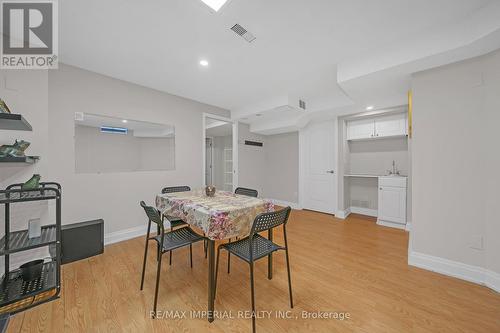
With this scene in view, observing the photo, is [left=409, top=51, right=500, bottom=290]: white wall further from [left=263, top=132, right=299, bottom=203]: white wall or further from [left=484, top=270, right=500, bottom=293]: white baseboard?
[left=263, top=132, right=299, bottom=203]: white wall

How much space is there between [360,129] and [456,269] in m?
2.92

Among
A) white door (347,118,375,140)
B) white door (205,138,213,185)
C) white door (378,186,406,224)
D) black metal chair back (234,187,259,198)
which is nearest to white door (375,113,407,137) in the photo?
white door (347,118,375,140)

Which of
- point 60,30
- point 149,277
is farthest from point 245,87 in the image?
point 149,277

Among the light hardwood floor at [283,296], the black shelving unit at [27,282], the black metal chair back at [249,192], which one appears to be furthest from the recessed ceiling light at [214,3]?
the light hardwood floor at [283,296]

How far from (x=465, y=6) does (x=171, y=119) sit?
12.7 feet

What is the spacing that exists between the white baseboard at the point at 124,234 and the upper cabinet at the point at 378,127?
4.68 m

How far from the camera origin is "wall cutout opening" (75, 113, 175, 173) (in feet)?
8.70

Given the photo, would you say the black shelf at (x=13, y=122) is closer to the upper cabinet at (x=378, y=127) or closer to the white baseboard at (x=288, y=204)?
the white baseboard at (x=288, y=204)

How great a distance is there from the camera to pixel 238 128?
4910mm

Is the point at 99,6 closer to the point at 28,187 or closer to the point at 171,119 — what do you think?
the point at 28,187

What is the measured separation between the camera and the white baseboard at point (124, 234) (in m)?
2.82

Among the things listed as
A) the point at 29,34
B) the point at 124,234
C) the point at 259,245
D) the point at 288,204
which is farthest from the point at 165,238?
the point at 288,204

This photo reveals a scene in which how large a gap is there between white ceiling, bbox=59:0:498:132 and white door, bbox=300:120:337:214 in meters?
1.68

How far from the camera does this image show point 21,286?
1.49 meters
